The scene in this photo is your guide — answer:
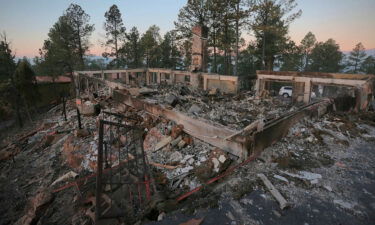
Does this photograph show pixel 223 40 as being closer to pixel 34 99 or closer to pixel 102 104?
pixel 102 104

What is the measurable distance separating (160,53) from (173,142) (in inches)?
977

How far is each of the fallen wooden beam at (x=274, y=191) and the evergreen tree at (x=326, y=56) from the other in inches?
1329

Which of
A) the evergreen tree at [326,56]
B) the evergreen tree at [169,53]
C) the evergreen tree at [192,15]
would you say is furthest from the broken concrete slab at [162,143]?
the evergreen tree at [326,56]

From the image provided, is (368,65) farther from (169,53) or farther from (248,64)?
(169,53)

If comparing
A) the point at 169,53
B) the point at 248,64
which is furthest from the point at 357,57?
the point at 169,53

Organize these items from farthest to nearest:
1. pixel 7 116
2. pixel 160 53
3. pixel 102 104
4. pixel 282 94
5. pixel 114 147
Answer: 1. pixel 160 53
2. pixel 7 116
3. pixel 282 94
4. pixel 102 104
5. pixel 114 147

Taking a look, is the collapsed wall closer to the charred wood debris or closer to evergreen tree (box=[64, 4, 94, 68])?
the charred wood debris

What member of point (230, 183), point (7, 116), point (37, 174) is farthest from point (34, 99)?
point (230, 183)

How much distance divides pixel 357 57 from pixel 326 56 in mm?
8694

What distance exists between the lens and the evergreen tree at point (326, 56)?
96.2ft

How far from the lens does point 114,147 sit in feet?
22.9

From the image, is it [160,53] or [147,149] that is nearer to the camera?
[147,149]

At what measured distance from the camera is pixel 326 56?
3003 cm

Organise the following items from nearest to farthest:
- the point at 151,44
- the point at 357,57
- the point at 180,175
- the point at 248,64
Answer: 1. the point at 180,175
2. the point at 151,44
3. the point at 248,64
4. the point at 357,57
